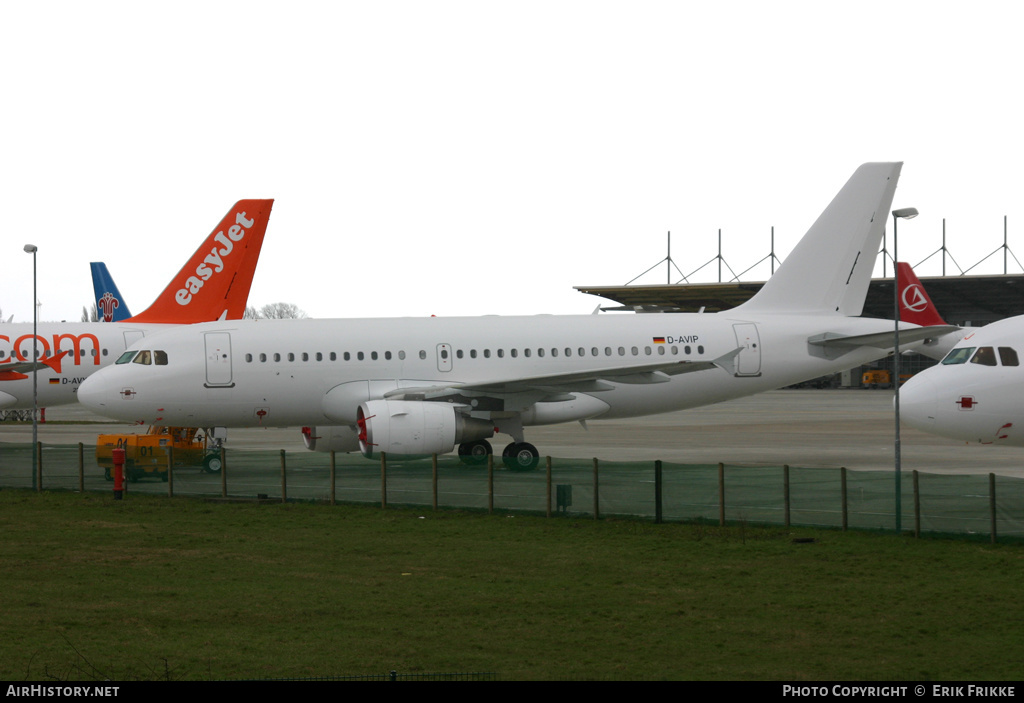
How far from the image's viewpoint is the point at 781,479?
2200cm

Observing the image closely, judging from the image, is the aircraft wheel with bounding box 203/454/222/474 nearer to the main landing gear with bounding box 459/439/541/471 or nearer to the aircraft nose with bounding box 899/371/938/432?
the main landing gear with bounding box 459/439/541/471

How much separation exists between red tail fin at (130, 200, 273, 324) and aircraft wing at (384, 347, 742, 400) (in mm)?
22372

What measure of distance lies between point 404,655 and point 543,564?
603cm

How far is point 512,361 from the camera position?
3484 centimetres

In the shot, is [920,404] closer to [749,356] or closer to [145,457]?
[749,356]

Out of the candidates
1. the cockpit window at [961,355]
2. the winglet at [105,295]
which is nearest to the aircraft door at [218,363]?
the cockpit window at [961,355]

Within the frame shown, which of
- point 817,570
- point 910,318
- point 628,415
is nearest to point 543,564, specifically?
point 817,570

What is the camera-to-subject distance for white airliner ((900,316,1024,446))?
20.2 meters

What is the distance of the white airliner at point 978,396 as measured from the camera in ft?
66.2

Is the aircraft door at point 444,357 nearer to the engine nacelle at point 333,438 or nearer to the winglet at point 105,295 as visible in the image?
the engine nacelle at point 333,438

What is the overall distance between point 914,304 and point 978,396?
1666 inches

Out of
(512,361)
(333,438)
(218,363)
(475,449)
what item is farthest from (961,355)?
(218,363)

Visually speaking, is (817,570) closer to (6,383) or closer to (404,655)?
(404,655)

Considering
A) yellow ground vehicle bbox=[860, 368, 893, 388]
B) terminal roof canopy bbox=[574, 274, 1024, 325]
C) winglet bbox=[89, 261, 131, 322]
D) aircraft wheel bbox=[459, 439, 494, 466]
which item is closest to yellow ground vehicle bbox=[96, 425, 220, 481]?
aircraft wheel bbox=[459, 439, 494, 466]
